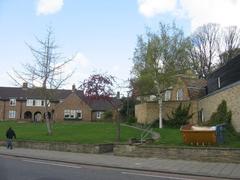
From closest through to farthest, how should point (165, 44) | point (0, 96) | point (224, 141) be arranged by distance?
1. point (224, 141)
2. point (165, 44)
3. point (0, 96)

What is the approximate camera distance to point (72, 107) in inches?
3115

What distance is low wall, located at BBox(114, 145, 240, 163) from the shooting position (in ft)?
62.3

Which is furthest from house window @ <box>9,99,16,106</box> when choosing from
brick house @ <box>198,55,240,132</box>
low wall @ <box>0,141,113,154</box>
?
low wall @ <box>0,141,113,154</box>

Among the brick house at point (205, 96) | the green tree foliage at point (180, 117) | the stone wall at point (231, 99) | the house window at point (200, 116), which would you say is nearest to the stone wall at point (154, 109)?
the brick house at point (205, 96)

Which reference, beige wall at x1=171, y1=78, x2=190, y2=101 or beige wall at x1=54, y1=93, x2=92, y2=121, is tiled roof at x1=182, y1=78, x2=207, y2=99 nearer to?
beige wall at x1=171, y1=78, x2=190, y2=101

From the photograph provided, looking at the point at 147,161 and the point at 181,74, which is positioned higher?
the point at 181,74

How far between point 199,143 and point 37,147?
42.6 ft

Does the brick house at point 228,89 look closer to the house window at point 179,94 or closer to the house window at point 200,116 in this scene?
the house window at point 200,116

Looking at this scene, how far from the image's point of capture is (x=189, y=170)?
1659cm

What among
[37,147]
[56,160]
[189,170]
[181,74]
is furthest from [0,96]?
[189,170]

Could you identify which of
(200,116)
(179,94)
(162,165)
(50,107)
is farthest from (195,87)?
(50,107)

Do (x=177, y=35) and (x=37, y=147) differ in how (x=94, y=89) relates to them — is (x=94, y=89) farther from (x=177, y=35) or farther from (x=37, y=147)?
(x=177, y=35)

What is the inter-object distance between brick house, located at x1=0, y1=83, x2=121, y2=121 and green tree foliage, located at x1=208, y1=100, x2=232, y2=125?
45338 millimetres

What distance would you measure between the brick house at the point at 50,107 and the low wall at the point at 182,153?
54446 mm
